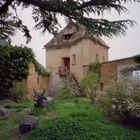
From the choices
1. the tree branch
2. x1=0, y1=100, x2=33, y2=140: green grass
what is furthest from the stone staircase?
the tree branch

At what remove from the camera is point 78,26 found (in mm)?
13250

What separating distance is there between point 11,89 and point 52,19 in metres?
10.7

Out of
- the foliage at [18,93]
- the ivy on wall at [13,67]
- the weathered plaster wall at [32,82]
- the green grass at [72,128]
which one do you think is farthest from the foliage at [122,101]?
the weathered plaster wall at [32,82]

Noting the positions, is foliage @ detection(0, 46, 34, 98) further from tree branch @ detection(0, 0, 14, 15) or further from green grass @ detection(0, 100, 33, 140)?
tree branch @ detection(0, 0, 14, 15)

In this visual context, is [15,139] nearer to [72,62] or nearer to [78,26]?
[78,26]

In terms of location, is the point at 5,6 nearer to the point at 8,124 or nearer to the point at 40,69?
the point at 8,124

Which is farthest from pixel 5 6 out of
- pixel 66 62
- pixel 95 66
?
pixel 66 62

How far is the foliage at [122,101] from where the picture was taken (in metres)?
14.9

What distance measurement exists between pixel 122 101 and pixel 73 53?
20.5 m

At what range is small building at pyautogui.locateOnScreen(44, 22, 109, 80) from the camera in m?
33.5

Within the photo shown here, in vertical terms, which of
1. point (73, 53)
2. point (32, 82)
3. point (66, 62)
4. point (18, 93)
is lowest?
point (18, 93)

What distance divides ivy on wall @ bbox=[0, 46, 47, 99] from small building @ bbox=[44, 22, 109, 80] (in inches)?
277

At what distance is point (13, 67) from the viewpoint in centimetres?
2386

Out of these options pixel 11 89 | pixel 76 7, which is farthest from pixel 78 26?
pixel 11 89
